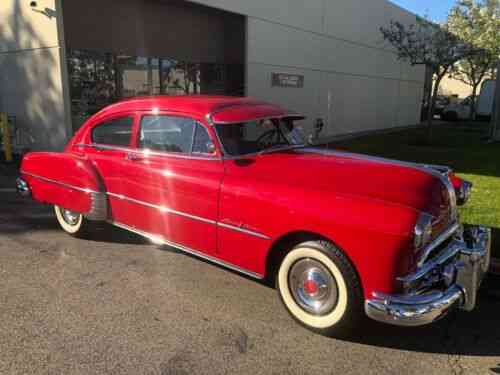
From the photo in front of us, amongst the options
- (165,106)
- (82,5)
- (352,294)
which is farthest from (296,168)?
(82,5)

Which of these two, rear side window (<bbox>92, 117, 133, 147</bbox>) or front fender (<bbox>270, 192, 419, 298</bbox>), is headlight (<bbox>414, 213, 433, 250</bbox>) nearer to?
front fender (<bbox>270, 192, 419, 298</bbox>)

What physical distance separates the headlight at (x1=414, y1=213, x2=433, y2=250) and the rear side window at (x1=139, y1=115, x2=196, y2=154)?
6.75 feet

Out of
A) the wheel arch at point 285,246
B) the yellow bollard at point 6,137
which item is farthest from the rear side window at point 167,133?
the yellow bollard at point 6,137

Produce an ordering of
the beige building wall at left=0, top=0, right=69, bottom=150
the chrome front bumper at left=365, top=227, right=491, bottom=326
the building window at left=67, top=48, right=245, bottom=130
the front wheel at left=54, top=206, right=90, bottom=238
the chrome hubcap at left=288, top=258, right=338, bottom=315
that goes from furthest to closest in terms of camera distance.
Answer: the building window at left=67, top=48, right=245, bottom=130, the beige building wall at left=0, top=0, right=69, bottom=150, the front wheel at left=54, top=206, right=90, bottom=238, the chrome hubcap at left=288, top=258, right=338, bottom=315, the chrome front bumper at left=365, top=227, right=491, bottom=326

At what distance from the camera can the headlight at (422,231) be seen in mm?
2770

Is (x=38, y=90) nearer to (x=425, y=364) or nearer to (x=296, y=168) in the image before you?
(x=296, y=168)

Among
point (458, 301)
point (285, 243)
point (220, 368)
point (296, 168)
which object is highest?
point (296, 168)

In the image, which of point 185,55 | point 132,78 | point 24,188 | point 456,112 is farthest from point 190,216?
point 456,112

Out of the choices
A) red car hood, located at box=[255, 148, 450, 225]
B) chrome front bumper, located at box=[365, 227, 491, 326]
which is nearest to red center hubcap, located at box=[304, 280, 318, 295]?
chrome front bumper, located at box=[365, 227, 491, 326]

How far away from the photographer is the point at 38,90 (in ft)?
30.6

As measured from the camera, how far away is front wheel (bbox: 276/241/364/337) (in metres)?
2.98

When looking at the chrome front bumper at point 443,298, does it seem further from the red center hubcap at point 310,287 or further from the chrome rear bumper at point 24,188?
the chrome rear bumper at point 24,188

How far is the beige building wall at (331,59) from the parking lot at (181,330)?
8.46 meters

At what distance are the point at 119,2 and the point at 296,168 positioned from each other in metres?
9.50
